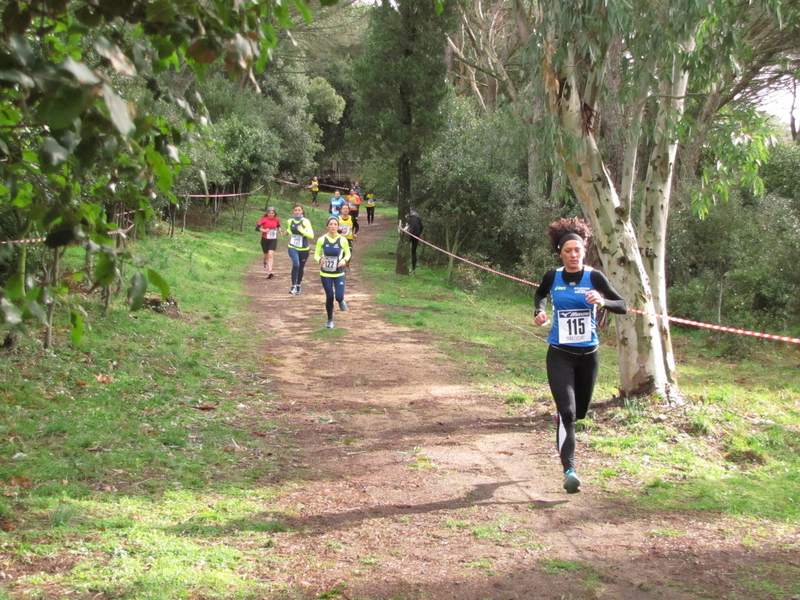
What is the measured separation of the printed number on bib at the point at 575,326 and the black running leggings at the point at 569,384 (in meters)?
0.08

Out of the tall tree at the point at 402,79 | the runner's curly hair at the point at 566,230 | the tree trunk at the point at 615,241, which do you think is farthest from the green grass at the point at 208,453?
the tall tree at the point at 402,79

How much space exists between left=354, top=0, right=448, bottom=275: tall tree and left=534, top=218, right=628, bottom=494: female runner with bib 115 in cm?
1370

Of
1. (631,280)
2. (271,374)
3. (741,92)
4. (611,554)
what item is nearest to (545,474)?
(611,554)

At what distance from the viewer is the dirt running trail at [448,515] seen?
446 cm

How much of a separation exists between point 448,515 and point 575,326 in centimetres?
183

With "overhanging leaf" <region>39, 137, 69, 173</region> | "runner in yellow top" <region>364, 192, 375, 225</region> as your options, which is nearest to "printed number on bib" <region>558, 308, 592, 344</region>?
"overhanging leaf" <region>39, 137, 69, 173</region>

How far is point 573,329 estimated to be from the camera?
6.28 m

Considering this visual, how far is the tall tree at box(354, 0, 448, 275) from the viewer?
751 inches

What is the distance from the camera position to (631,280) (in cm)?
856

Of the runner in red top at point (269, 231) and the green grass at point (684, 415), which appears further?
the runner in red top at point (269, 231)

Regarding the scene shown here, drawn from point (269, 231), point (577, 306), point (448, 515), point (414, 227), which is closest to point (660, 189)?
point (577, 306)

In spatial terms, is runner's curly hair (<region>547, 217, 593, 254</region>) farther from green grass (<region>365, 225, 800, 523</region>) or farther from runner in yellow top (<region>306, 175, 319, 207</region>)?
runner in yellow top (<region>306, 175, 319, 207</region>)

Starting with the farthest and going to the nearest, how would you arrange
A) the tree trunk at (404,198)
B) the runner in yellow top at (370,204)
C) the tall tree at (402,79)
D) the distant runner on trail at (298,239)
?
the runner in yellow top at (370,204) → the tree trunk at (404,198) → the tall tree at (402,79) → the distant runner on trail at (298,239)

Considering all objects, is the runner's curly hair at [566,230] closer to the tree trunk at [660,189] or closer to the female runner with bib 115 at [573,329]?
the female runner with bib 115 at [573,329]
